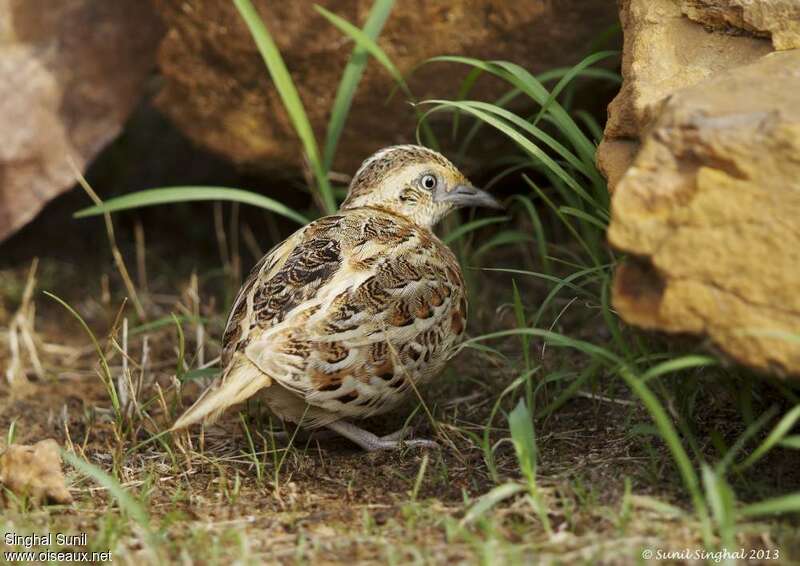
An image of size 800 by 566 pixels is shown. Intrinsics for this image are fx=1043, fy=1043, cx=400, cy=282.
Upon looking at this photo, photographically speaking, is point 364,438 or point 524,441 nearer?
point 524,441

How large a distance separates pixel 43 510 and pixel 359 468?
110 centimetres

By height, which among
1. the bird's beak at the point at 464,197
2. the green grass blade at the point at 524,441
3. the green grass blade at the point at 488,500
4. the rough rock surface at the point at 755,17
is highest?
the rough rock surface at the point at 755,17

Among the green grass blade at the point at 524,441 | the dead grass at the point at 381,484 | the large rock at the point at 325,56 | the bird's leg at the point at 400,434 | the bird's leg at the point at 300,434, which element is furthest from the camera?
the large rock at the point at 325,56

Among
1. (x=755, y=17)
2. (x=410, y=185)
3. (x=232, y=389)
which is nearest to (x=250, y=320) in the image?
(x=232, y=389)

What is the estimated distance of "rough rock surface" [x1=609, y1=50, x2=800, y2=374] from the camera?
2803 millimetres

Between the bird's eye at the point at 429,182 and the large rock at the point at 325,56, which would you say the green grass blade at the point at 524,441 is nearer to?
the bird's eye at the point at 429,182

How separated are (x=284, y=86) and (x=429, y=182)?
30.6 inches

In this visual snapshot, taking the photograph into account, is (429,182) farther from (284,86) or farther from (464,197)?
(284,86)

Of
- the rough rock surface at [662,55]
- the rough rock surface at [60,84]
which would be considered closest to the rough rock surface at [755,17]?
the rough rock surface at [662,55]

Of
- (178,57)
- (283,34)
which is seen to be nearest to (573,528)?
(283,34)

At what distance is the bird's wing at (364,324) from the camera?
354cm

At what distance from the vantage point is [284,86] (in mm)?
4617

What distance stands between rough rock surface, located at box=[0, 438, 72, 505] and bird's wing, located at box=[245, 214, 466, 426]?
0.74 metres

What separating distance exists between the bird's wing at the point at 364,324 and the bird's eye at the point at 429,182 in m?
0.48
